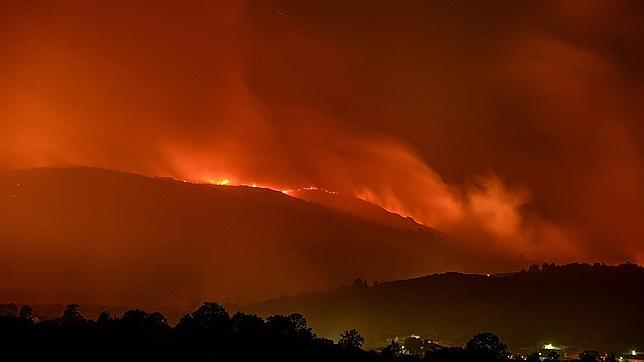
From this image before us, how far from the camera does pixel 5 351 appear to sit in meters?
45.2

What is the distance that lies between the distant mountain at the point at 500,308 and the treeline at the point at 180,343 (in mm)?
51661

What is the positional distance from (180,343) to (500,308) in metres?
96.2

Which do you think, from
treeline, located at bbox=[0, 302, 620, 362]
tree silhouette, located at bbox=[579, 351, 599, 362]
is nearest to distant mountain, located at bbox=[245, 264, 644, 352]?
tree silhouette, located at bbox=[579, 351, 599, 362]

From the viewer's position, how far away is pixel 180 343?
158ft

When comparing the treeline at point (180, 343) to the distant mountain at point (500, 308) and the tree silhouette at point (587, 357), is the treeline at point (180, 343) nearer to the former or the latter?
the tree silhouette at point (587, 357)

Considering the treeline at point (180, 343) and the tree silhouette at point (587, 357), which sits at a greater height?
the tree silhouette at point (587, 357)

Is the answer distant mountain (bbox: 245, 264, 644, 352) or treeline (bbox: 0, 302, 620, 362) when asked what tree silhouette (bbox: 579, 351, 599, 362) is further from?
distant mountain (bbox: 245, 264, 644, 352)

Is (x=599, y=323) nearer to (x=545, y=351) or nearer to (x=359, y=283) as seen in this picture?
(x=545, y=351)

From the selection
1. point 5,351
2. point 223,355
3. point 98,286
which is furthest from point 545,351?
point 98,286

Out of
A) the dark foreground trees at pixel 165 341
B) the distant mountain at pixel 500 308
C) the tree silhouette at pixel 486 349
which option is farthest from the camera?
the distant mountain at pixel 500 308

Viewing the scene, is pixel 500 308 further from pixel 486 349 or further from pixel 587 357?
pixel 486 349

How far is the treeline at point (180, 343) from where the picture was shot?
4572 centimetres

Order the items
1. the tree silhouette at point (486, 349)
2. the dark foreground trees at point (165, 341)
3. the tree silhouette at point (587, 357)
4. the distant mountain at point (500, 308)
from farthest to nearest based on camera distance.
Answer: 1. the distant mountain at point (500, 308)
2. the tree silhouette at point (587, 357)
3. the tree silhouette at point (486, 349)
4. the dark foreground trees at point (165, 341)

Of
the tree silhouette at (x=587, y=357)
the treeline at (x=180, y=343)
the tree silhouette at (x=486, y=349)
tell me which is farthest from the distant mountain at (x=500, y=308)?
the treeline at (x=180, y=343)
